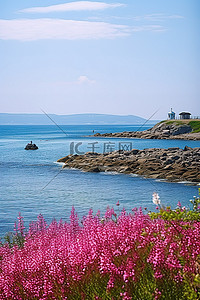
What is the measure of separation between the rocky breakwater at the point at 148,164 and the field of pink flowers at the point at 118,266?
29.0 meters

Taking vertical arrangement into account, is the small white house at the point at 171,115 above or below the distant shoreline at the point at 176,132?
above

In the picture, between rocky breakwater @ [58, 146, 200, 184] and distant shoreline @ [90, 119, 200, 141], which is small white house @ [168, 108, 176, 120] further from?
rocky breakwater @ [58, 146, 200, 184]

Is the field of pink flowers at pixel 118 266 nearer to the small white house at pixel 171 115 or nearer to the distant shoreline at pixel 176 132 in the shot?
the distant shoreline at pixel 176 132

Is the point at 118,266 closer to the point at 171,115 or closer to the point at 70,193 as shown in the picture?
the point at 70,193

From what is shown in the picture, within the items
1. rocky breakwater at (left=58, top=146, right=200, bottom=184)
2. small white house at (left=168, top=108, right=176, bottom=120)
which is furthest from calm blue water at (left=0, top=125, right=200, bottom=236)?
small white house at (left=168, top=108, right=176, bottom=120)

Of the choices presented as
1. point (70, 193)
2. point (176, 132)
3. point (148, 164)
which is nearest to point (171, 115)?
point (176, 132)

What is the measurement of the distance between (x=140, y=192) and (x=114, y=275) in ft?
77.6

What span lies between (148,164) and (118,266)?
37583mm

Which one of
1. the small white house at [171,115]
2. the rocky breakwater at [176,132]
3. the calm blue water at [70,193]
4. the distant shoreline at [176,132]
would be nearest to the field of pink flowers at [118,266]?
the calm blue water at [70,193]

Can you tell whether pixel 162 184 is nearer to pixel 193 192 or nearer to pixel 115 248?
pixel 193 192

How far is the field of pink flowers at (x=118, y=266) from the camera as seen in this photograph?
4.45 m

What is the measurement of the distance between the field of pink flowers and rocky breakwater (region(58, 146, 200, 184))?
29.0 m

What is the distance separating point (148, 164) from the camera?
1651 inches

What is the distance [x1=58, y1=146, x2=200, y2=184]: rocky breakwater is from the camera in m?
36.1
